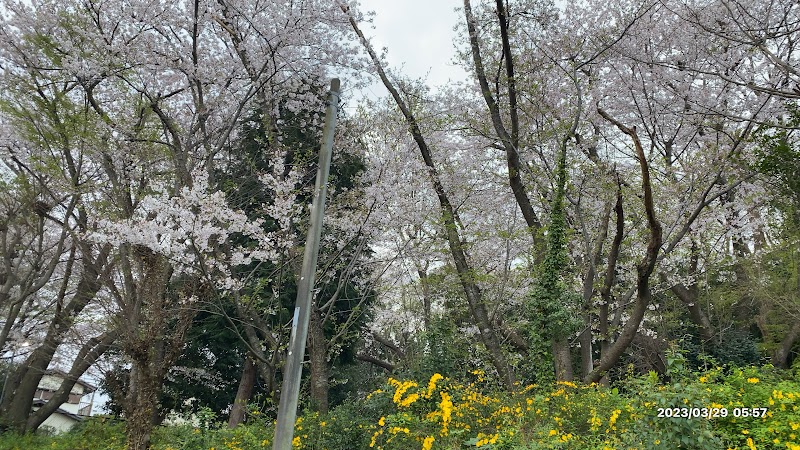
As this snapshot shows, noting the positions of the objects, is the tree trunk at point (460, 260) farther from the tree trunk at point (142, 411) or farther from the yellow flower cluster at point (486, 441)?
the tree trunk at point (142, 411)

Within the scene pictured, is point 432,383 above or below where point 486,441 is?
above

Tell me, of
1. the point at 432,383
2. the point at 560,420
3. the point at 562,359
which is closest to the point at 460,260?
the point at 562,359

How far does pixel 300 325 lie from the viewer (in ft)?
15.8

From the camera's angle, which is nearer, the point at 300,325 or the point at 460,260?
the point at 300,325

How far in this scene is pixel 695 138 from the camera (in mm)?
10258

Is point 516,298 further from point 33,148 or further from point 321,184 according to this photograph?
point 33,148

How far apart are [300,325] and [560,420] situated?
267 cm

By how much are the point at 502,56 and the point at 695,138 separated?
14.6 ft

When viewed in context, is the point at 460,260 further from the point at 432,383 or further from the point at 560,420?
the point at 560,420

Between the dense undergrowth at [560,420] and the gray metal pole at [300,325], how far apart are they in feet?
3.51

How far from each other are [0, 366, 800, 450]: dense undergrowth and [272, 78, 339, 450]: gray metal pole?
1070mm

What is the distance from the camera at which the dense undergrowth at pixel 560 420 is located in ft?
11.5

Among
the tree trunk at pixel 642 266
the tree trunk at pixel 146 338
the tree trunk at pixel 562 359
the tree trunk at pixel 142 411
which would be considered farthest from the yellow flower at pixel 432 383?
the tree trunk at pixel 142 411

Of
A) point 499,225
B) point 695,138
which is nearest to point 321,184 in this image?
point 499,225
